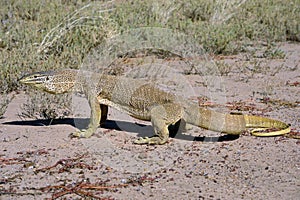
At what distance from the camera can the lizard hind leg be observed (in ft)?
→ 19.0

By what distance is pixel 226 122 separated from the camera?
19.1ft

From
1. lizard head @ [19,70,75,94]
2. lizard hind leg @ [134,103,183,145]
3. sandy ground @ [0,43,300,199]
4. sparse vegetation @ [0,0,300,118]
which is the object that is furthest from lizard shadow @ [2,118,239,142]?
lizard head @ [19,70,75,94]

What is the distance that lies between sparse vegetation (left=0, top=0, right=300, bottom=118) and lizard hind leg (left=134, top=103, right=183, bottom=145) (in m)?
1.73

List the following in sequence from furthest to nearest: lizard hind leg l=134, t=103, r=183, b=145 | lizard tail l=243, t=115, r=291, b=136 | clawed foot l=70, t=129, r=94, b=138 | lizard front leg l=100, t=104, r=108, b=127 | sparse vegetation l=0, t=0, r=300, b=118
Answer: sparse vegetation l=0, t=0, r=300, b=118 < lizard front leg l=100, t=104, r=108, b=127 < clawed foot l=70, t=129, r=94, b=138 < lizard tail l=243, t=115, r=291, b=136 < lizard hind leg l=134, t=103, r=183, b=145

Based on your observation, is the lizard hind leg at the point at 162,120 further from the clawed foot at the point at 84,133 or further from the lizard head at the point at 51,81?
the lizard head at the point at 51,81

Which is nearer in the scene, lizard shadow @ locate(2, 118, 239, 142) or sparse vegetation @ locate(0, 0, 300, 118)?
lizard shadow @ locate(2, 118, 239, 142)

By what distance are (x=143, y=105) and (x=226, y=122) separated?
3.20 feet

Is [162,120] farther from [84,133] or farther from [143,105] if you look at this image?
[84,133]

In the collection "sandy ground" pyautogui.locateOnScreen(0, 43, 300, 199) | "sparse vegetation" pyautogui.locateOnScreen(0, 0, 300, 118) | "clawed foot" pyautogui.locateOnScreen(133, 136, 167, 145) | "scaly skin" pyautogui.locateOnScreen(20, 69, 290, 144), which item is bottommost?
"sandy ground" pyautogui.locateOnScreen(0, 43, 300, 199)

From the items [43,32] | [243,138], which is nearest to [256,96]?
[243,138]

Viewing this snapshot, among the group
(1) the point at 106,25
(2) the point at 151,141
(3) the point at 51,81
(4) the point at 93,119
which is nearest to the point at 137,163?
(2) the point at 151,141

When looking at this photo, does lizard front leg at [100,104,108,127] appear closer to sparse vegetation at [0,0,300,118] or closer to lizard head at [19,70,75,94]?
lizard head at [19,70,75,94]

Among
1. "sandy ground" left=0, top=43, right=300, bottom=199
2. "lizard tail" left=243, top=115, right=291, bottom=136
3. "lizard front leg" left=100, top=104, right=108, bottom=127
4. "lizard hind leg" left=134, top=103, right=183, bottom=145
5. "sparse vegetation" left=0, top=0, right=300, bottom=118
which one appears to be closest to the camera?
"sandy ground" left=0, top=43, right=300, bottom=199

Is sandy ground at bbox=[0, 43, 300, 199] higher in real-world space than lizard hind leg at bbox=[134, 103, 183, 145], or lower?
lower
